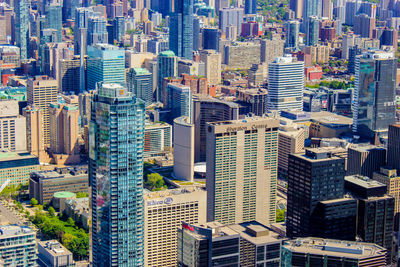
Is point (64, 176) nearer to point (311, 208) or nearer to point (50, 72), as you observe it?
point (311, 208)

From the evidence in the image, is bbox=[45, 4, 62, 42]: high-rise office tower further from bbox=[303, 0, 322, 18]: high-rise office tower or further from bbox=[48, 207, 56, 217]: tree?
bbox=[48, 207, 56, 217]: tree

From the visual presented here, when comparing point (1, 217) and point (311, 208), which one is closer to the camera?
point (311, 208)

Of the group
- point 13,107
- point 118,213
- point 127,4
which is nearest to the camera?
point 118,213

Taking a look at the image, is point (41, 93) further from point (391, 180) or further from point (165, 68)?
point (391, 180)

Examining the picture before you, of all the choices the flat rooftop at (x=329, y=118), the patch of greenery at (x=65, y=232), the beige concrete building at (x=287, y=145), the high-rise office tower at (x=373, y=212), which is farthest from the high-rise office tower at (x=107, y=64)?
the high-rise office tower at (x=373, y=212)

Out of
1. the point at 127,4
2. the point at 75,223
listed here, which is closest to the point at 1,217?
the point at 75,223

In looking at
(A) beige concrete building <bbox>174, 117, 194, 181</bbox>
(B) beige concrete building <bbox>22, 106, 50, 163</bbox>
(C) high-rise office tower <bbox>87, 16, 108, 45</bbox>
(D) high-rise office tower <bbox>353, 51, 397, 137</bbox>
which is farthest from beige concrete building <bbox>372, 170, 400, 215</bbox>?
(C) high-rise office tower <bbox>87, 16, 108, 45</bbox>
